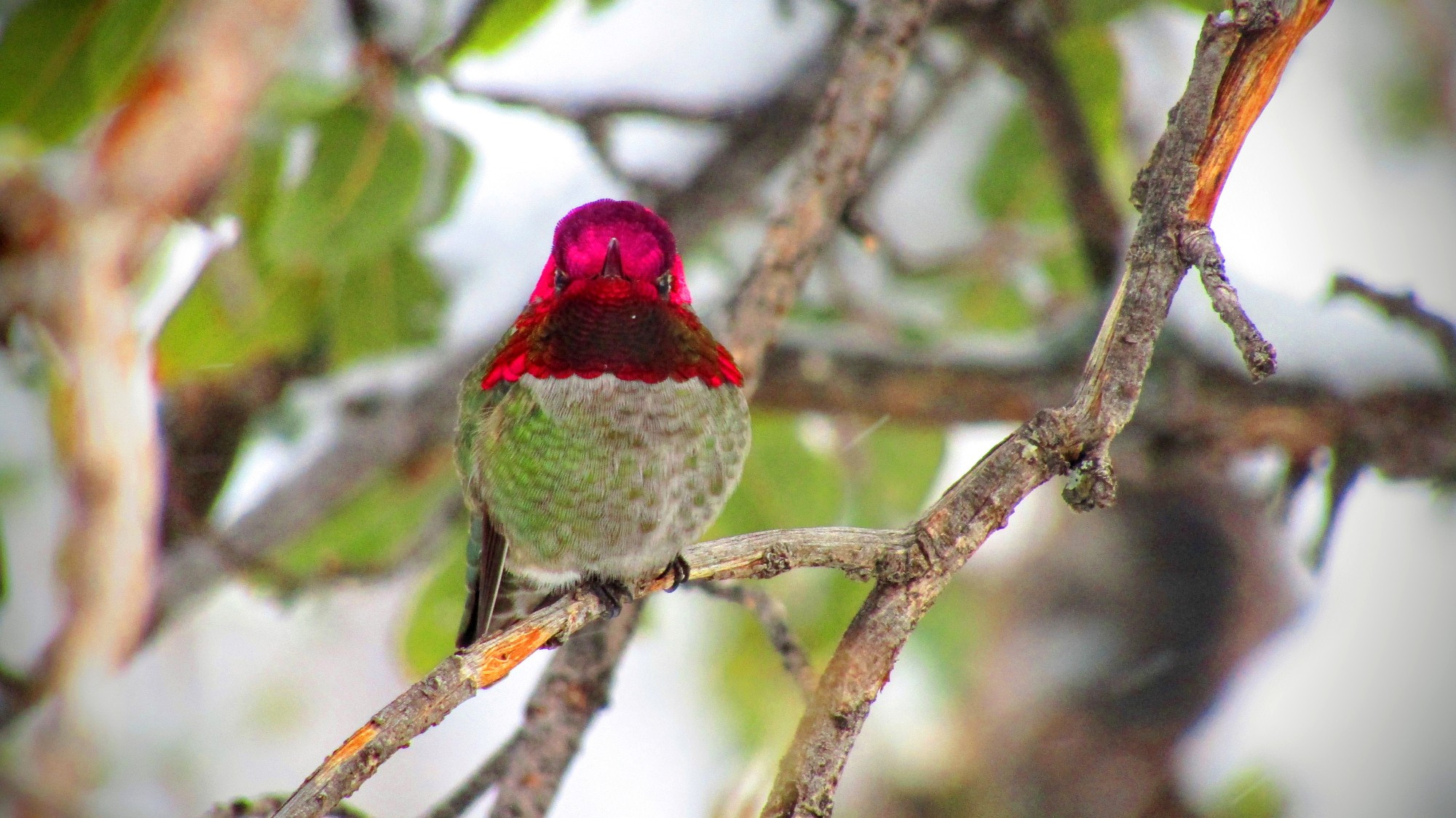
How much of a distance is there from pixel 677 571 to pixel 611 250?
0.41m

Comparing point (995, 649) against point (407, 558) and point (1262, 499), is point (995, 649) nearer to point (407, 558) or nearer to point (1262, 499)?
point (1262, 499)

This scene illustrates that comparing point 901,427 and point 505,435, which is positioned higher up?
point 901,427

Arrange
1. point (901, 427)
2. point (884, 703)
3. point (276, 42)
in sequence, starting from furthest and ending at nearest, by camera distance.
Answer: point (884, 703), point (901, 427), point (276, 42)

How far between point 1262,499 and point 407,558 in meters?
2.46

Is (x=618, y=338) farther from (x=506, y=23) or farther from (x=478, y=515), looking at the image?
(x=506, y=23)

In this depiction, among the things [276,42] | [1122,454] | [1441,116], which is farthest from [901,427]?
[1441,116]

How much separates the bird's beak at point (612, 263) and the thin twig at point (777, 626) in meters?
0.41

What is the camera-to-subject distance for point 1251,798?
10.5 ft

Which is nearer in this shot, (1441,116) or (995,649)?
(1441,116)

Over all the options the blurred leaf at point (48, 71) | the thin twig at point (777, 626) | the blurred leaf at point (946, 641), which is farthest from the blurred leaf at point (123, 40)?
the blurred leaf at point (946, 641)

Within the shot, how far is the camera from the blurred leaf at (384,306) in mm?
2713

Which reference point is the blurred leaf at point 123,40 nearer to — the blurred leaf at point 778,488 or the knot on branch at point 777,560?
the blurred leaf at point 778,488

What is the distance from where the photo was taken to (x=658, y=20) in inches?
119

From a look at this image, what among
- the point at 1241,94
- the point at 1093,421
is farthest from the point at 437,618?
the point at 1241,94
